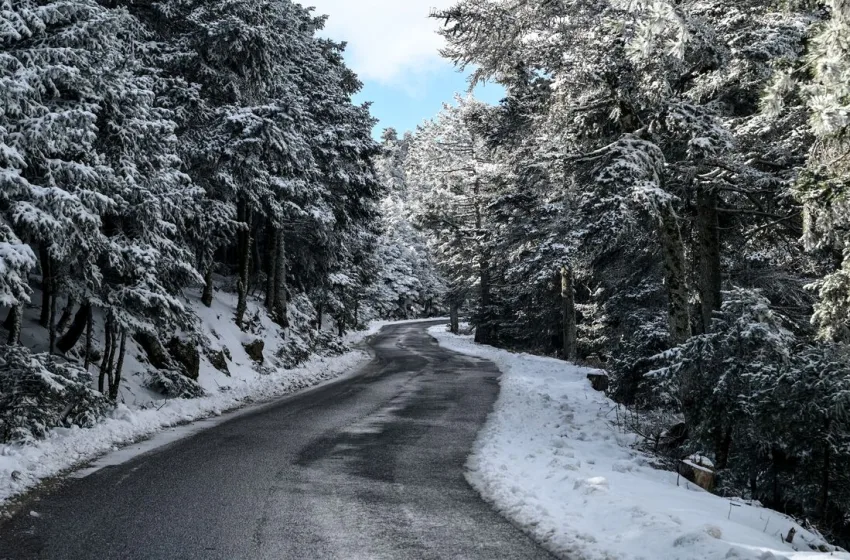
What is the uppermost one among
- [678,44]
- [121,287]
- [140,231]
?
[678,44]

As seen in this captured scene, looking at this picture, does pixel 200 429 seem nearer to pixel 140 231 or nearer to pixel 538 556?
pixel 140 231

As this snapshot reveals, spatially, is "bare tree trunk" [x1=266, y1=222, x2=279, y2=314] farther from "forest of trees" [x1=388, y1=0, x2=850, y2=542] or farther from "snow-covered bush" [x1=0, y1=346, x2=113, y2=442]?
"snow-covered bush" [x1=0, y1=346, x2=113, y2=442]

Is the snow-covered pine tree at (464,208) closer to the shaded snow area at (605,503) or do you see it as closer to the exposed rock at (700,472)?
the shaded snow area at (605,503)

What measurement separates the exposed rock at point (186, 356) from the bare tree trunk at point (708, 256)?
38.1 ft

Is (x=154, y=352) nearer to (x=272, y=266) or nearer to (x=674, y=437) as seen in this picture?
(x=272, y=266)

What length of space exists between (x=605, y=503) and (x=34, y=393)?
7.72 metres

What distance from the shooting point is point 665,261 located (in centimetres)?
1176

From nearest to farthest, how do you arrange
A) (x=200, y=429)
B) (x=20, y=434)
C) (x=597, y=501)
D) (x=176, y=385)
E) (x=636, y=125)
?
(x=597, y=501)
(x=20, y=434)
(x=200, y=429)
(x=636, y=125)
(x=176, y=385)

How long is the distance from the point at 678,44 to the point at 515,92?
4.65 metres

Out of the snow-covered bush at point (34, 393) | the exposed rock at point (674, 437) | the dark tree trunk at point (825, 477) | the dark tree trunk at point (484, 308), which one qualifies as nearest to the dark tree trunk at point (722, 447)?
the dark tree trunk at point (825, 477)

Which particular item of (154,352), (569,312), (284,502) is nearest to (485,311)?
(569,312)

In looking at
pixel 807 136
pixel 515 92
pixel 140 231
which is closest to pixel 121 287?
pixel 140 231

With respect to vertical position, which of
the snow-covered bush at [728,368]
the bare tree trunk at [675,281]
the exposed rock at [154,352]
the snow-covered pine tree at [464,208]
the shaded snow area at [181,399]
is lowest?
the shaded snow area at [181,399]

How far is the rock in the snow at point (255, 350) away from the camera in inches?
748
